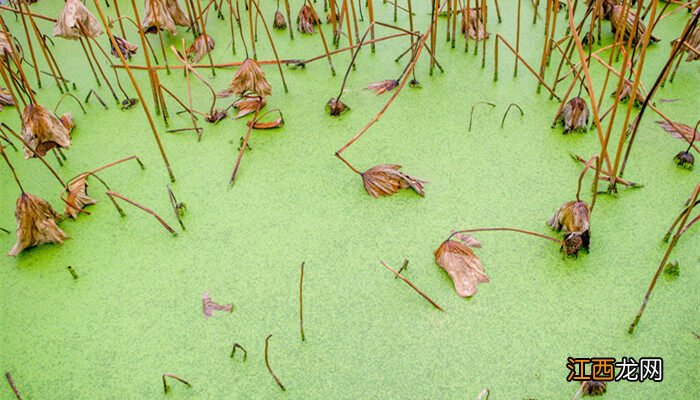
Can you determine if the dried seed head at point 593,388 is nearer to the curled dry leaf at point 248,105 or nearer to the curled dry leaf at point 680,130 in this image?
the curled dry leaf at point 680,130

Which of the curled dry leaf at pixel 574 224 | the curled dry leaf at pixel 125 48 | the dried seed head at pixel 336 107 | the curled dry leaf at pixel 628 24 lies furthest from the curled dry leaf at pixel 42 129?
the curled dry leaf at pixel 628 24

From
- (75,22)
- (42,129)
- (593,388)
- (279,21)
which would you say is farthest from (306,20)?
(593,388)

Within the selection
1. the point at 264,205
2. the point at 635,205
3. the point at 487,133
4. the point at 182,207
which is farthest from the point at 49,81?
the point at 635,205

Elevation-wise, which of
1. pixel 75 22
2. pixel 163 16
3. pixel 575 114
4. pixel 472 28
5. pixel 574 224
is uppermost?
pixel 75 22

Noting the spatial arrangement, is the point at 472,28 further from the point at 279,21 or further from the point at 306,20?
the point at 279,21

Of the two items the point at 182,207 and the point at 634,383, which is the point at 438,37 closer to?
the point at 182,207

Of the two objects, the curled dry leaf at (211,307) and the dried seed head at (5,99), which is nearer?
the curled dry leaf at (211,307)
